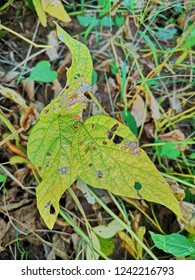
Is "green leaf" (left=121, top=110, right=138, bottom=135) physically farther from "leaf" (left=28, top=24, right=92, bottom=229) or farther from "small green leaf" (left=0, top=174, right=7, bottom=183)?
"small green leaf" (left=0, top=174, right=7, bottom=183)

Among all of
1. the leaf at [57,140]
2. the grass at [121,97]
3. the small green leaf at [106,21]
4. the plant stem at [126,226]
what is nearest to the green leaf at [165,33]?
the grass at [121,97]

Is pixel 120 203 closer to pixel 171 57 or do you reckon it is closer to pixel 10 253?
pixel 10 253

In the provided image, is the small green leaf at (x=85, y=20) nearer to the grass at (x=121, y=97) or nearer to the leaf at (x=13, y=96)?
the grass at (x=121, y=97)

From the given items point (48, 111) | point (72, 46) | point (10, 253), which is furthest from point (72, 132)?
point (10, 253)

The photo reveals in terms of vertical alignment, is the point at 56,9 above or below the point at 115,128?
above

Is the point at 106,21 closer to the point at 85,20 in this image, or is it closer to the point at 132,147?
the point at 85,20

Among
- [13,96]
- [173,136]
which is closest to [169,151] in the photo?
[173,136]
